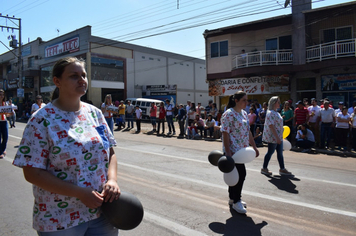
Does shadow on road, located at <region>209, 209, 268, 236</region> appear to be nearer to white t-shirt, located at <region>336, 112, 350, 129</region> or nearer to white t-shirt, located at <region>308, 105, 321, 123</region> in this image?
white t-shirt, located at <region>336, 112, 350, 129</region>

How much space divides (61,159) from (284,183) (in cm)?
551

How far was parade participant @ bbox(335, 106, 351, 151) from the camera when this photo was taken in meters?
11.1

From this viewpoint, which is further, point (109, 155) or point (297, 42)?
point (297, 42)

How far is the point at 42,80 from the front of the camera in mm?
39688

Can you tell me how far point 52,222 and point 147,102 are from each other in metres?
27.3

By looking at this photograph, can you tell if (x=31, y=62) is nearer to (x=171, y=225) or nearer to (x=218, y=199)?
(x=218, y=199)

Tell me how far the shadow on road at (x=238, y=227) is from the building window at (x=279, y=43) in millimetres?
18003

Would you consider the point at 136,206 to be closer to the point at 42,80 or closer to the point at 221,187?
the point at 221,187

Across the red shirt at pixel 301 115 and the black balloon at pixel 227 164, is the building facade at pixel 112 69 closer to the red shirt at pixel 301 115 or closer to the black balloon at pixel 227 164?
the red shirt at pixel 301 115

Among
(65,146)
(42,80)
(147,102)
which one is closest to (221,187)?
(65,146)

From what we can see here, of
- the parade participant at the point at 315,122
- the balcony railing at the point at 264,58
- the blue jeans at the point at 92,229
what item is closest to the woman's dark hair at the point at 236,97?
the blue jeans at the point at 92,229

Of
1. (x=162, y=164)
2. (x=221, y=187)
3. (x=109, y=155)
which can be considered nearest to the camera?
(x=109, y=155)

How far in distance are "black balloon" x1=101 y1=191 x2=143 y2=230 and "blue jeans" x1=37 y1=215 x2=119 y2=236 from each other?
0.13 meters

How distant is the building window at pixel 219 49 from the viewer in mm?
22500
